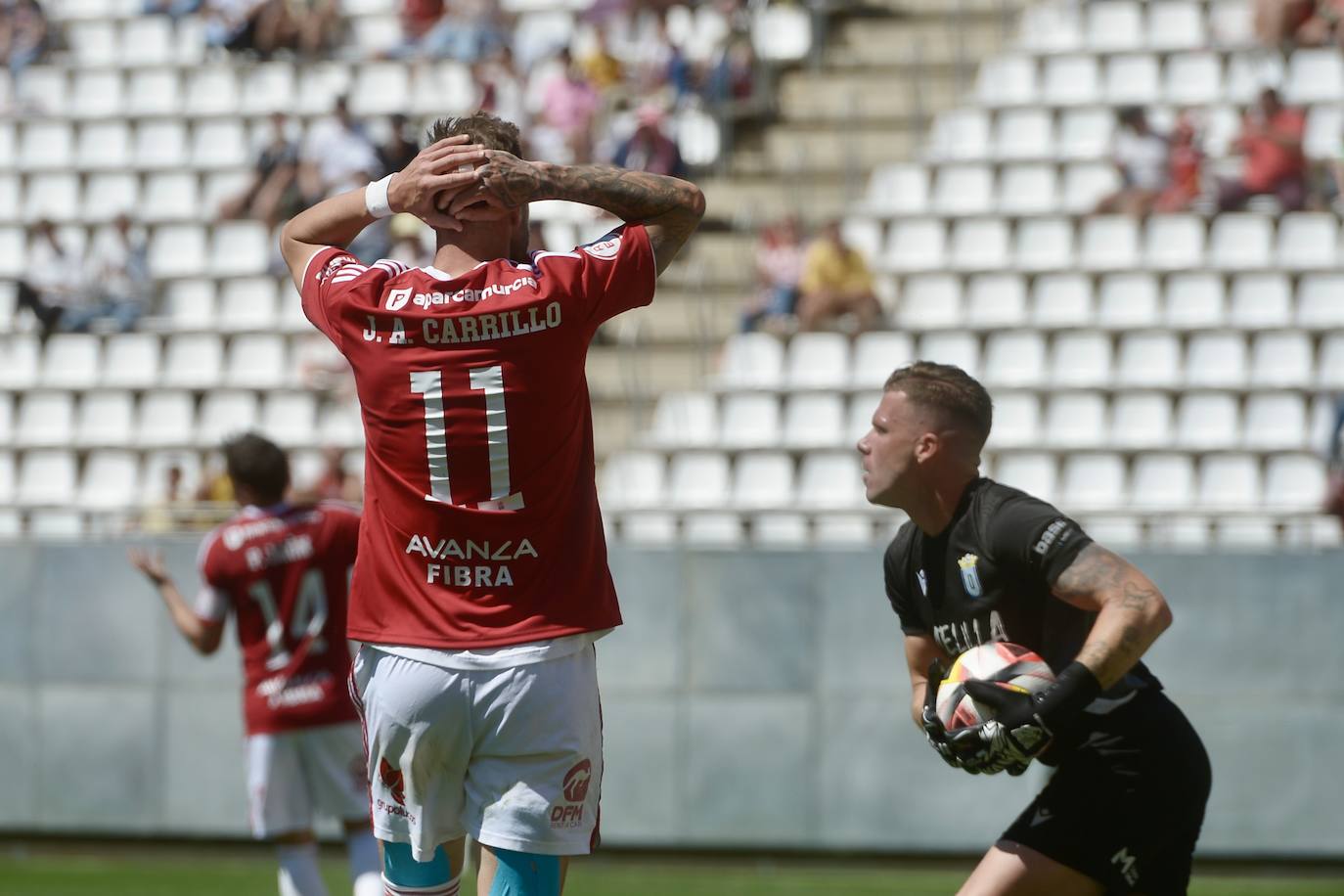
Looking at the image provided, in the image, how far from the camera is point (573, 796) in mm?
4336

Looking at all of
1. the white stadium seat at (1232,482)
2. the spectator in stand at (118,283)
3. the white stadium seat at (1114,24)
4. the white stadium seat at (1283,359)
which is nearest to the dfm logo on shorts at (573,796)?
the white stadium seat at (1232,482)

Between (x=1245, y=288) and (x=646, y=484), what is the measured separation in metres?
4.16

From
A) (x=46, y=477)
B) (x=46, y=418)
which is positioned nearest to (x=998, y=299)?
(x=46, y=477)

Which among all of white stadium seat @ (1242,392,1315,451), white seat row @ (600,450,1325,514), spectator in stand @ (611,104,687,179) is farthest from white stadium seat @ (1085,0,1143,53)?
white seat row @ (600,450,1325,514)

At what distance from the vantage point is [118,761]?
11.7m

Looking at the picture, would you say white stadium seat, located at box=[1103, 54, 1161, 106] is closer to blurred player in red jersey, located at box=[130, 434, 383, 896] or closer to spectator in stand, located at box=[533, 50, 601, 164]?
spectator in stand, located at box=[533, 50, 601, 164]

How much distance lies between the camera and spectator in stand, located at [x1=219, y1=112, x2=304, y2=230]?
1600cm

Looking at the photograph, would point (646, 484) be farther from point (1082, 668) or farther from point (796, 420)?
point (1082, 668)

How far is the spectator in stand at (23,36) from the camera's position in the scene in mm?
18453

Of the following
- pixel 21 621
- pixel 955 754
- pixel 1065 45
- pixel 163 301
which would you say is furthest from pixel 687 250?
pixel 955 754

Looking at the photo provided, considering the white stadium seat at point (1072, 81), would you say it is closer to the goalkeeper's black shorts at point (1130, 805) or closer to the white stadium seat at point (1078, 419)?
the white stadium seat at point (1078, 419)

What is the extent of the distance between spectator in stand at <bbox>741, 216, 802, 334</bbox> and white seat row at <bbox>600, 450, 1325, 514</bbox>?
1423 mm

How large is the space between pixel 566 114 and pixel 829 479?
4681mm

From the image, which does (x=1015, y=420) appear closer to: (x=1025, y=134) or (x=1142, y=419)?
(x=1142, y=419)
